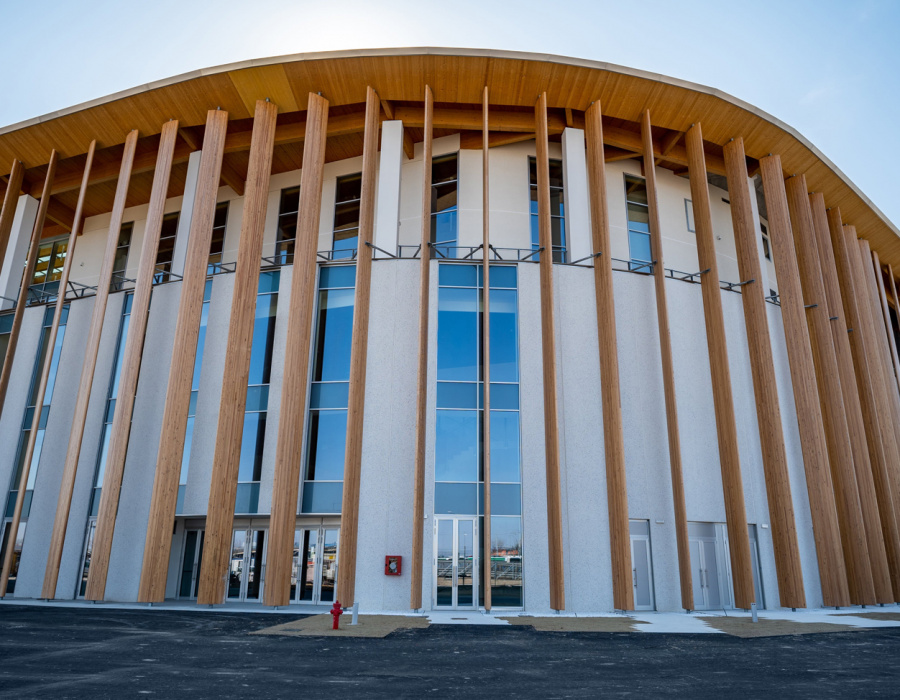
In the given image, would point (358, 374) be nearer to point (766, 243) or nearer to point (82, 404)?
point (82, 404)

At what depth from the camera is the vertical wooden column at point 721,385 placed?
683 inches

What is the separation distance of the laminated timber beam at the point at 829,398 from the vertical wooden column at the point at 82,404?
839 inches

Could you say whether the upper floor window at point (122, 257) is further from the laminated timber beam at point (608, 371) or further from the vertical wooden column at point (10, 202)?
the laminated timber beam at point (608, 371)

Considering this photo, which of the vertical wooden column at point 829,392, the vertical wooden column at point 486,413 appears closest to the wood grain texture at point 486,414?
the vertical wooden column at point 486,413

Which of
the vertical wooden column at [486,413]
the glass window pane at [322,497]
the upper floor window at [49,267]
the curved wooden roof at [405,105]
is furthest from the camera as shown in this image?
the upper floor window at [49,267]

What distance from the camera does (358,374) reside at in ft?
58.3

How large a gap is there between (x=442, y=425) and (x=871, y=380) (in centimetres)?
1603

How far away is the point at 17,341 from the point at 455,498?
1682cm

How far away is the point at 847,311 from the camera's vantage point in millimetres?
24672

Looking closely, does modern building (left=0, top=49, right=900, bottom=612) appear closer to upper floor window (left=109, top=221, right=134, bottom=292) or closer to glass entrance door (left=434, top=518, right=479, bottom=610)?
glass entrance door (left=434, top=518, right=479, bottom=610)

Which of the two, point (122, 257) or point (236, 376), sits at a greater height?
point (122, 257)

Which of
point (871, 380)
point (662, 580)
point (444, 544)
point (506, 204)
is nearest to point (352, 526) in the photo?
point (444, 544)

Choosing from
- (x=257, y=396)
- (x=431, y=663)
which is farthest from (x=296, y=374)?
(x=431, y=663)

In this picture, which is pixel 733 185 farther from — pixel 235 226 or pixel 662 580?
pixel 235 226
